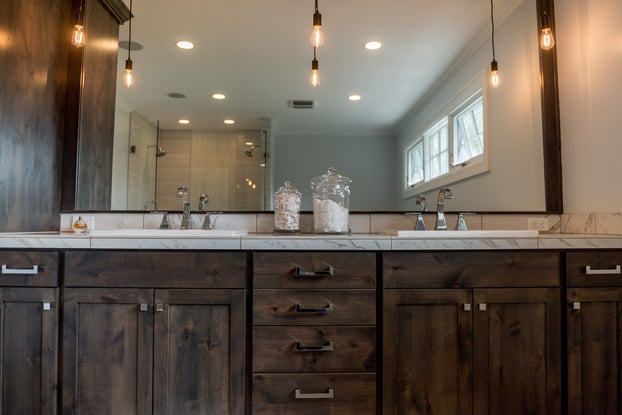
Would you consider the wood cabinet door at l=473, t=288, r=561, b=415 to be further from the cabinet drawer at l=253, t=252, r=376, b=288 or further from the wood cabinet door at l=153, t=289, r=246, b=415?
the wood cabinet door at l=153, t=289, r=246, b=415

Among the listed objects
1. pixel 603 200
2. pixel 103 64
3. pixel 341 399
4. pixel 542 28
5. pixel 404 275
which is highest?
pixel 542 28

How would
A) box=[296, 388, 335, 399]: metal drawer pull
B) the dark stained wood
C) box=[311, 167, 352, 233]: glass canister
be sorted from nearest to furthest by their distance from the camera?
box=[296, 388, 335, 399]: metal drawer pull, the dark stained wood, box=[311, 167, 352, 233]: glass canister

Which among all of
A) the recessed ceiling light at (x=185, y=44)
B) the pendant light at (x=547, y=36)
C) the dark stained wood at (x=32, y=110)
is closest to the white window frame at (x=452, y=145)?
the pendant light at (x=547, y=36)

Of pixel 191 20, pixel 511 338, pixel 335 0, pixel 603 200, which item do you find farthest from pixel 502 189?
pixel 191 20

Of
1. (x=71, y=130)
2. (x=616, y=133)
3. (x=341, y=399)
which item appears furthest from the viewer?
(x=71, y=130)

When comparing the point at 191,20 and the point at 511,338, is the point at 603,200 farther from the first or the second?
the point at 191,20

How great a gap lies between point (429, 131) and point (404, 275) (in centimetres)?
92

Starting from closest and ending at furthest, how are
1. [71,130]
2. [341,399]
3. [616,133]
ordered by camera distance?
[341,399] < [616,133] < [71,130]

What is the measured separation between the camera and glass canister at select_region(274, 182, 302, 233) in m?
1.84

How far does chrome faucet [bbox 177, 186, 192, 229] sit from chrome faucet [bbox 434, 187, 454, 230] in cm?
124

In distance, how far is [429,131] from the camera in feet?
6.64

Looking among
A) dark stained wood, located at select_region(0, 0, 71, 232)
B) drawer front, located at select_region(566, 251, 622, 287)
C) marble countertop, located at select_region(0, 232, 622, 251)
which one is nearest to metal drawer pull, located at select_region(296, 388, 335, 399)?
marble countertop, located at select_region(0, 232, 622, 251)

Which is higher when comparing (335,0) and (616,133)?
(335,0)

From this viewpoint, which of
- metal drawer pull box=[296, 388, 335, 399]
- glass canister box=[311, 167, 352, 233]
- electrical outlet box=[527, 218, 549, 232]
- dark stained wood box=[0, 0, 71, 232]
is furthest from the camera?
electrical outlet box=[527, 218, 549, 232]
